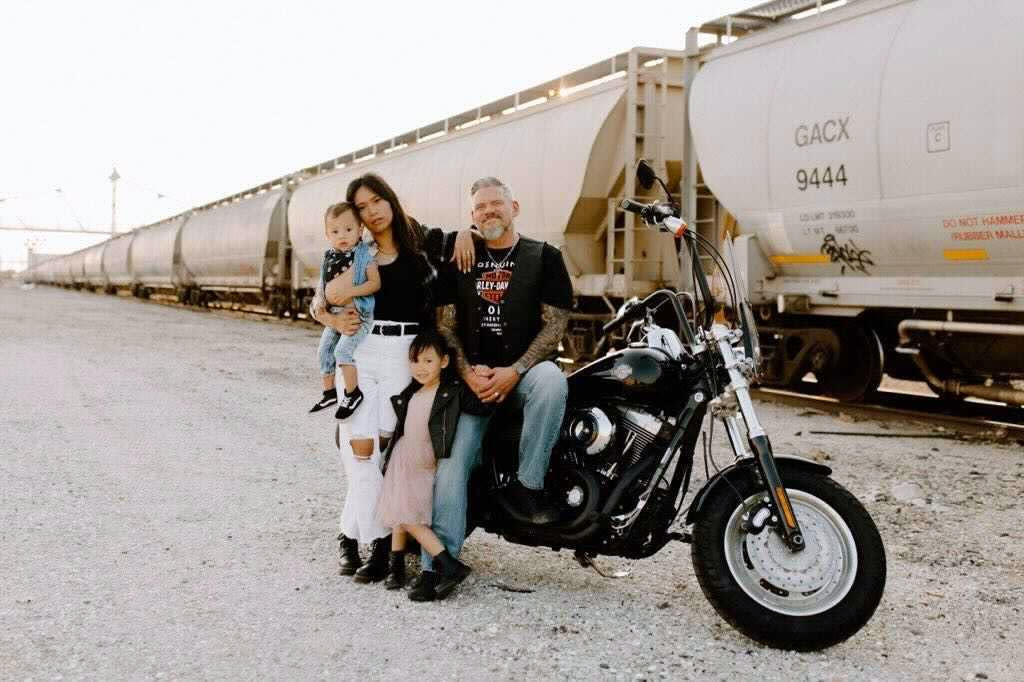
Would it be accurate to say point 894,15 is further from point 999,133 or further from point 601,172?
point 601,172

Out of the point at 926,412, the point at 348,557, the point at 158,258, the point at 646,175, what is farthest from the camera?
the point at 158,258

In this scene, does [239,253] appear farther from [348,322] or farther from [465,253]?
[465,253]

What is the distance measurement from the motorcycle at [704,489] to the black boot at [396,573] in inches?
16.3

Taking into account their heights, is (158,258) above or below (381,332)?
above

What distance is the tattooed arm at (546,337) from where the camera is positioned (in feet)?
12.5

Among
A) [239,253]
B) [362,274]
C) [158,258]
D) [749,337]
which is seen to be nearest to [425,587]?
[362,274]

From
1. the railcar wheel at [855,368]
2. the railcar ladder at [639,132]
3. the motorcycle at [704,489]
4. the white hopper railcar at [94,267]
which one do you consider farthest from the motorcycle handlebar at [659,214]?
the white hopper railcar at [94,267]

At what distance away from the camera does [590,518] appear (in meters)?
3.59

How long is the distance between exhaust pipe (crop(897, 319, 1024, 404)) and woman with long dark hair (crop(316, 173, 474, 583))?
5258 millimetres

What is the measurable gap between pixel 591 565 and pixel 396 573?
0.82 m

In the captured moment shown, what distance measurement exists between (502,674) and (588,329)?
8.90 meters

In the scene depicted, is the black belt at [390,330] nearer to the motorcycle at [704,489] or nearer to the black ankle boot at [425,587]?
the motorcycle at [704,489]

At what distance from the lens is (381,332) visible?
156 inches

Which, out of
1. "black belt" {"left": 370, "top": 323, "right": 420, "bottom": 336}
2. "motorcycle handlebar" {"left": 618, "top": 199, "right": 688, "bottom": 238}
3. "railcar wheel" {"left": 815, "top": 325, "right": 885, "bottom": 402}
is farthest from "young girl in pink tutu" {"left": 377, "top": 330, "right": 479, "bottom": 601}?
"railcar wheel" {"left": 815, "top": 325, "right": 885, "bottom": 402}
